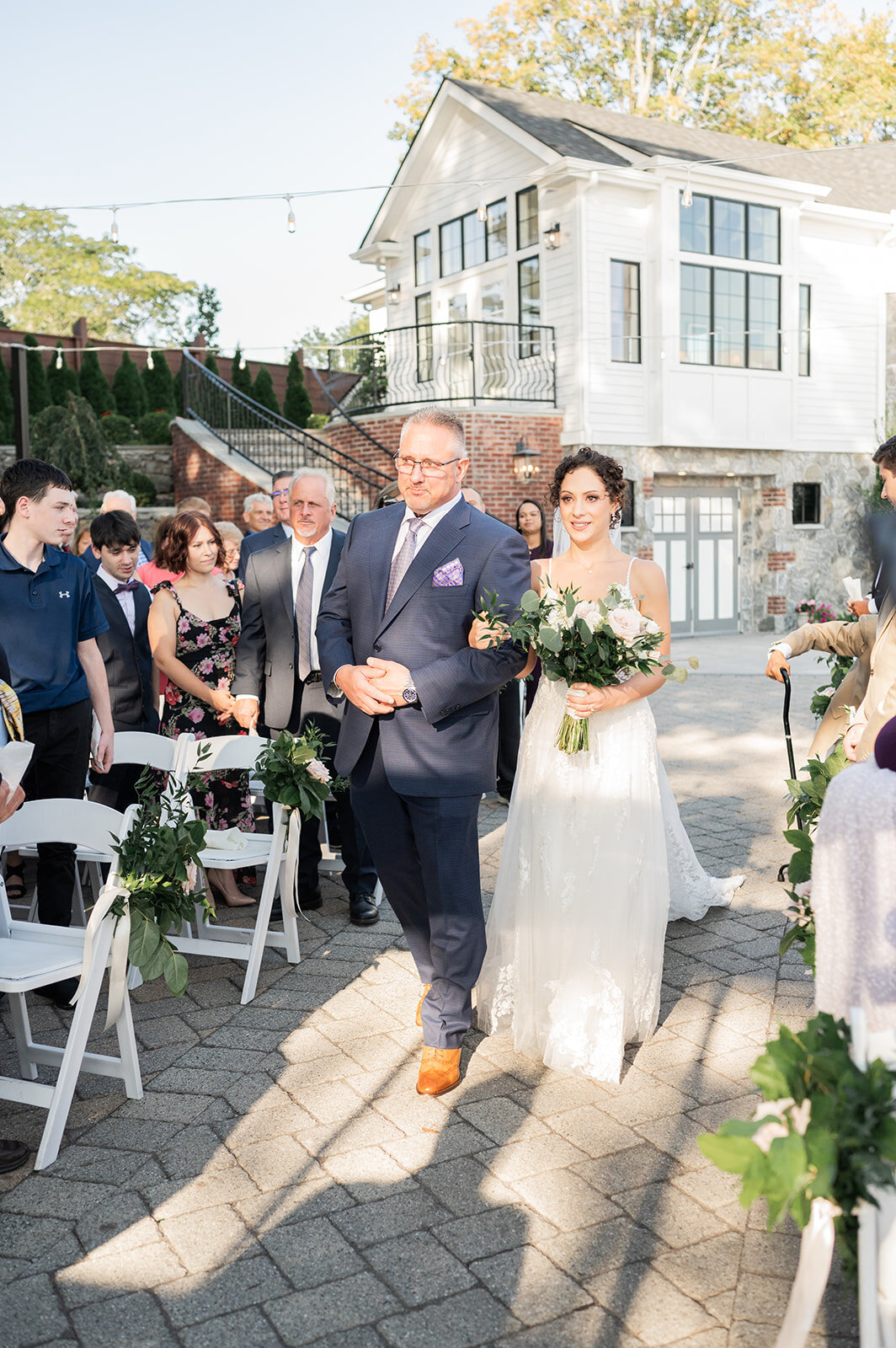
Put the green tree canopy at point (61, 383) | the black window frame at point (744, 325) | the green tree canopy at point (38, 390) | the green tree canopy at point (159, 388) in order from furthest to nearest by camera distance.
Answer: the green tree canopy at point (159, 388) → the green tree canopy at point (61, 383) → the green tree canopy at point (38, 390) → the black window frame at point (744, 325)

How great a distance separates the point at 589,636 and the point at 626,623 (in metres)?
0.14

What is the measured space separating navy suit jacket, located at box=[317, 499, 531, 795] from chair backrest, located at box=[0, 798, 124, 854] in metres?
0.85

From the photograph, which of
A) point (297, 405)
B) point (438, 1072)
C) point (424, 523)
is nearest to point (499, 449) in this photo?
point (297, 405)

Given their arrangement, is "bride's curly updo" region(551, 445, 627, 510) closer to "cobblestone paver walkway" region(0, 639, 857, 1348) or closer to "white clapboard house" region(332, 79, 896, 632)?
"cobblestone paver walkway" region(0, 639, 857, 1348)

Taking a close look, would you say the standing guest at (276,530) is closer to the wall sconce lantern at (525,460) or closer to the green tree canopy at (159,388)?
the wall sconce lantern at (525,460)

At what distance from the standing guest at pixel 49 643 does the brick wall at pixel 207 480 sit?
1277cm

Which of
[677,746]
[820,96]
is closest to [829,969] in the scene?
[677,746]

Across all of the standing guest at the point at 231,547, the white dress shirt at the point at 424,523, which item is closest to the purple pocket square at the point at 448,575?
the white dress shirt at the point at 424,523

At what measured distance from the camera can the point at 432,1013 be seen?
390 cm

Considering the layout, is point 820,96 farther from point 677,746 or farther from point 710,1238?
point 710,1238

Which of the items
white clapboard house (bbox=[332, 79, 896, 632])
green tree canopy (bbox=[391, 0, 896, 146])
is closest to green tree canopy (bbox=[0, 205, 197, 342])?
green tree canopy (bbox=[391, 0, 896, 146])

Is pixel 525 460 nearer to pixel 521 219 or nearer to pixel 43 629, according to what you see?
pixel 521 219

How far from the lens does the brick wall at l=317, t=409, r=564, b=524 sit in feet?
59.5

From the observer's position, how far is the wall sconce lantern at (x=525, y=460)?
18.0 m
